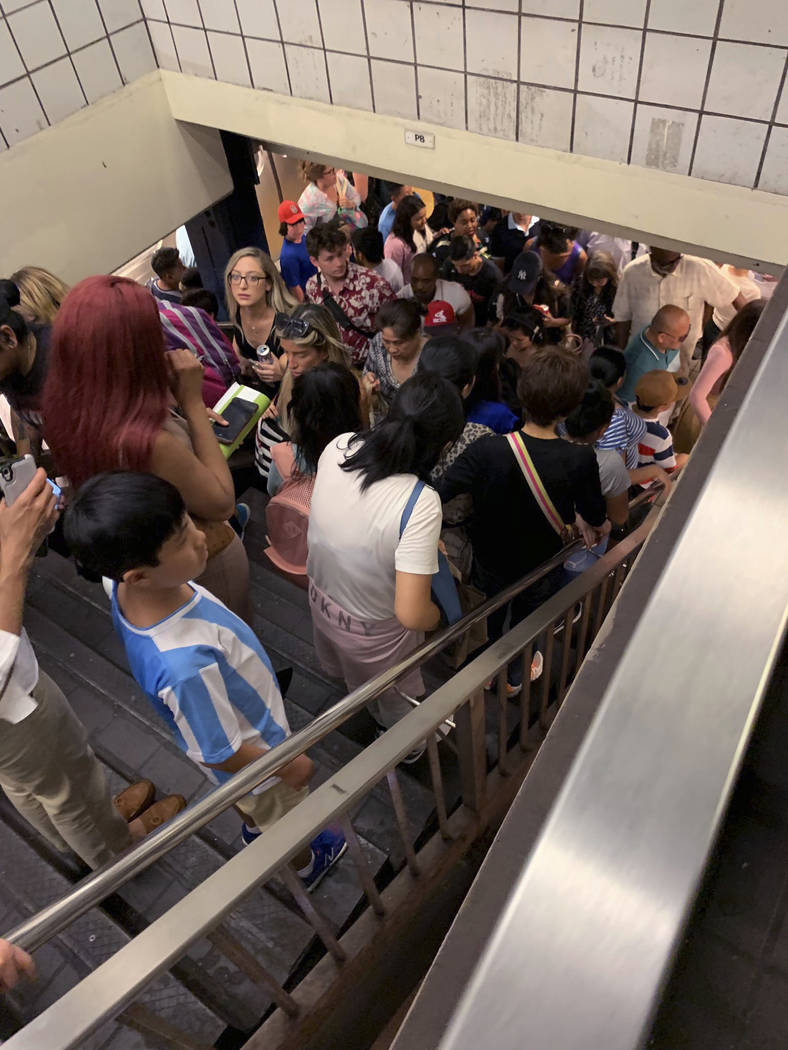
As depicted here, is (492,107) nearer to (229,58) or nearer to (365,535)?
(229,58)

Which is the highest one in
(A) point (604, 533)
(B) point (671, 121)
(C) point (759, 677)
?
(C) point (759, 677)

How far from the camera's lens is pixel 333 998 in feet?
6.03

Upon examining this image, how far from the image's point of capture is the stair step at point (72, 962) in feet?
6.01

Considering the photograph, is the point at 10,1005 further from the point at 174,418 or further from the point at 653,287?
the point at 653,287

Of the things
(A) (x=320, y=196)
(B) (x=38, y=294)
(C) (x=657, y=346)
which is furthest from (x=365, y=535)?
(A) (x=320, y=196)

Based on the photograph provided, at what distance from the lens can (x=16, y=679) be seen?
4.87 ft

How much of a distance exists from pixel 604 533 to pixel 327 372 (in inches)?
43.5

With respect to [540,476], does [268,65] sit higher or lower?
higher

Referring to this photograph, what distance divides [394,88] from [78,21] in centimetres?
148

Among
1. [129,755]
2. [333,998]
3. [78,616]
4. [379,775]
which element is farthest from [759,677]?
[78,616]

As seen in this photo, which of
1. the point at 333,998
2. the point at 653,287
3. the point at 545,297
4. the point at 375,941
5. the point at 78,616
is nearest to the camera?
the point at 333,998

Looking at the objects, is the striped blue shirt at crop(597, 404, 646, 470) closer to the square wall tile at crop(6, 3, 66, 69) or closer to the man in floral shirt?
the man in floral shirt

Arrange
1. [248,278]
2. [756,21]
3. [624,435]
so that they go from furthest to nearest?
[248,278] < [624,435] < [756,21]

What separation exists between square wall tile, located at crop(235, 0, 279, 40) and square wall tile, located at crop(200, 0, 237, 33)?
0.04m
